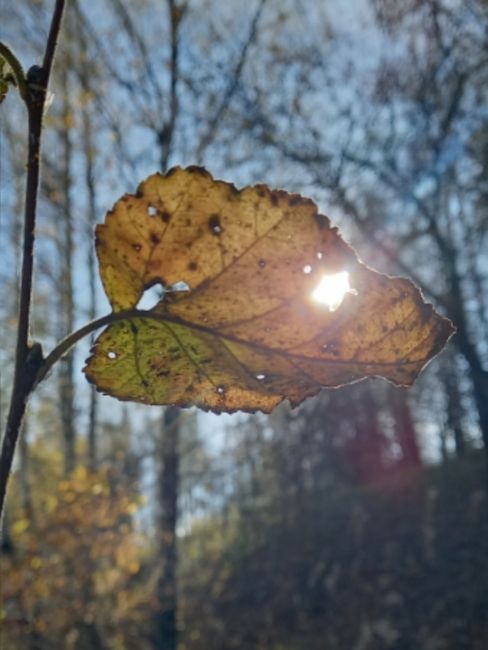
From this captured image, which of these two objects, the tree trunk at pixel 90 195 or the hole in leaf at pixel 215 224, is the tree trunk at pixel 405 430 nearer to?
the tree trunk at pixel 90 195

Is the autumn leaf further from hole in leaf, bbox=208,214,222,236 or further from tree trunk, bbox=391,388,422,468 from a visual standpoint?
tree trunk, bbox=391,388,422,468

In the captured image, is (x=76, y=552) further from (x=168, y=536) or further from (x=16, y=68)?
(x=16, y=68)

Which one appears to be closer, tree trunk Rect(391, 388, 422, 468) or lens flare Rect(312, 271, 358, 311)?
lens flare Rect(312, 271, 358, 311)

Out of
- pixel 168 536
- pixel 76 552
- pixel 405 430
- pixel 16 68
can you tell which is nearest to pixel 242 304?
pixel 16 68

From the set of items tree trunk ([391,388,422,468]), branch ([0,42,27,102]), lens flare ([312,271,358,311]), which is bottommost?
lens flare ([312,271,358,311])

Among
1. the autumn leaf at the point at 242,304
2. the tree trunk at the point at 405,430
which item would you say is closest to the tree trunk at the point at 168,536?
the autumn leaf at the point at 242,304

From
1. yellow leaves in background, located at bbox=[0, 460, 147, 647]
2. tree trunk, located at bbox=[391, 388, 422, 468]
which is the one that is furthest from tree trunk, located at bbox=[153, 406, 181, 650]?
tree trunk, located at bbox=[391, 388, 422, 468]
